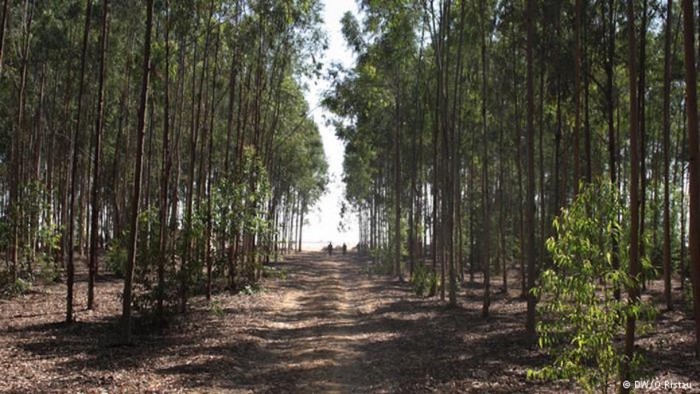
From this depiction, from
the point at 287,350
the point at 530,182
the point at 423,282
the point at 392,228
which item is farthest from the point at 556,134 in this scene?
the point at 392,228

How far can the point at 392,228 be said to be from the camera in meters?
34.0

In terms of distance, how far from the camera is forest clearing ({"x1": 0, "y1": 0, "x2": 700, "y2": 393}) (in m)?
6.48

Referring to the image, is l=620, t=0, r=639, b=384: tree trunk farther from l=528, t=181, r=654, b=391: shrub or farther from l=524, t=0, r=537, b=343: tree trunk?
l=524, t=0, r=537, b=343: tree trunk

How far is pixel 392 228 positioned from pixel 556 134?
21.0 metres

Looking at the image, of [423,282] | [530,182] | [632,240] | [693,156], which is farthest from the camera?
[423,282]

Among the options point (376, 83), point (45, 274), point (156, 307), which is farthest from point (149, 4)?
point (376, 83)

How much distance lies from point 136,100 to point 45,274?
12079mm

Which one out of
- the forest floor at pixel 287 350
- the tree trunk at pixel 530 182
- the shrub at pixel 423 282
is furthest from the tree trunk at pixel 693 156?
the shrub at pixel 423 282

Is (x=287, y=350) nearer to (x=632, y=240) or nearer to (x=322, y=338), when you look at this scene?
(x=322, y=338)

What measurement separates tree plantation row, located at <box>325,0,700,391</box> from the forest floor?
42.7 inches

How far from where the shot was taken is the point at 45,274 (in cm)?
1906

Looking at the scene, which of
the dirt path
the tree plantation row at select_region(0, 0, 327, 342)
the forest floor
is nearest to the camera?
the forest floor

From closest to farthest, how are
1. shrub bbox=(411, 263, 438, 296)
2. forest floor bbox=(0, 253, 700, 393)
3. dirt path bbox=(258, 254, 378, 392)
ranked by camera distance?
forest floor bbox=(0, 253, 700, 393)
dirt path bbox=(258, 254, 378, 392)
shrub bbox=(411, 263, 438, 296)

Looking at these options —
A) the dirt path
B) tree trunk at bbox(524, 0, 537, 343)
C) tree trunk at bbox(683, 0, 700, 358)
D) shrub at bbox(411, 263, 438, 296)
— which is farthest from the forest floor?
shrub at bbox(411, 263, 438, 296)
